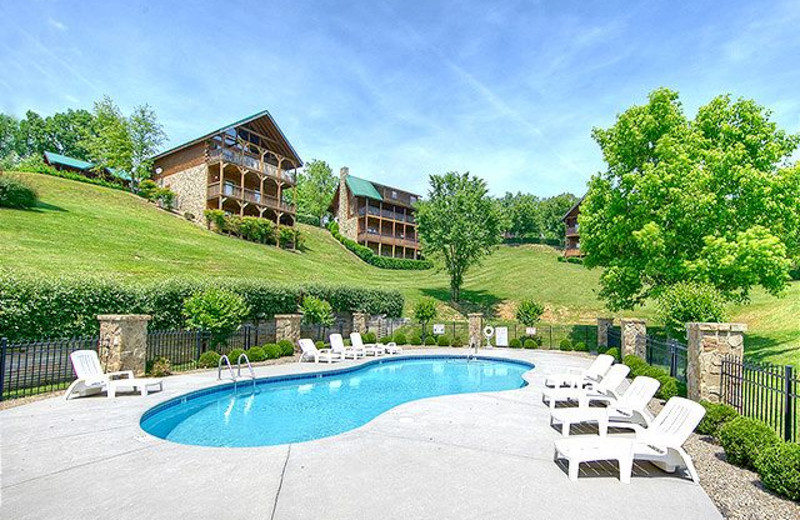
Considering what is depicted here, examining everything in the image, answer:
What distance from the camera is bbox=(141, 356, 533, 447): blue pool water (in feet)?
28.0

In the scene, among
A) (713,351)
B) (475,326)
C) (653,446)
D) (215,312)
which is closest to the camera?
(653,446)

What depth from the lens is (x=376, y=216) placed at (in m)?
49.0

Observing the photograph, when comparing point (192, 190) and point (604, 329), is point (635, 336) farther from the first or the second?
point (192, 190)

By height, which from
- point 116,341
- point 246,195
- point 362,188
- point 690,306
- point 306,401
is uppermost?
point 362,188

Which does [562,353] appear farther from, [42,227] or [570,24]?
[42,227]

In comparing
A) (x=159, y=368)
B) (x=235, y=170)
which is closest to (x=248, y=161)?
(x=235, y=170)

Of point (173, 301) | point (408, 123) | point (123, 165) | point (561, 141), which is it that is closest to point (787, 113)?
point (561, 141)

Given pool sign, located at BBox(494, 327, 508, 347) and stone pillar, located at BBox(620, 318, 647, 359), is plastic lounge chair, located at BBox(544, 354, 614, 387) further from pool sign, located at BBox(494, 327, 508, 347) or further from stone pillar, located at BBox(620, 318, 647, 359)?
pool sign, located at BBox(494, 327, 508, 347)

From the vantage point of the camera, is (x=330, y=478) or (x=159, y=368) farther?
(x=159, y=368)

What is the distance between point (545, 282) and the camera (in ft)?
125

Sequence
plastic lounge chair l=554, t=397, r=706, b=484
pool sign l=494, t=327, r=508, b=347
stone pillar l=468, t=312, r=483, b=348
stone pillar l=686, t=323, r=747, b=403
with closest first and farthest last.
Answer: plastic lounge chair l=554, t=397, r=706, b=484
stone pillar l=686, t=323, r=747, b=403
stone pillar l=468, t=312, r=483, b=348
pool sign l=494, t=327, r=508, b=347

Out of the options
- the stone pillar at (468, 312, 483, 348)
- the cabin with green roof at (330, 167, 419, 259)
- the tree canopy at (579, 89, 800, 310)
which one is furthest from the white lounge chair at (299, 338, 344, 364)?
the cabin with green roof at (330, 167, 419, 259)

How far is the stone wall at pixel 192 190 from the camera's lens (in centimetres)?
3575

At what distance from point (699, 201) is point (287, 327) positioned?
17.0m
